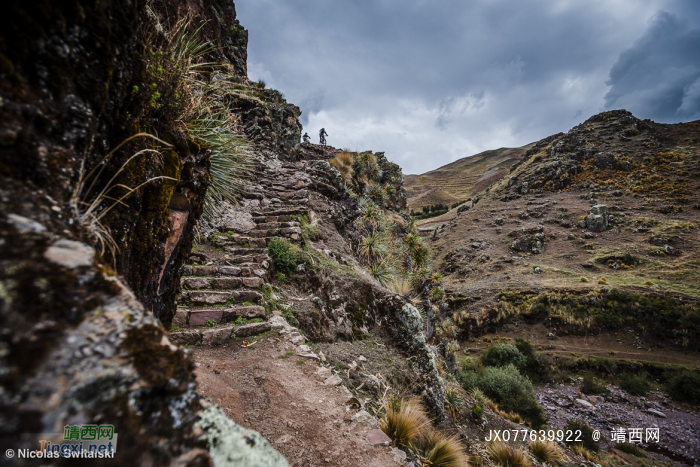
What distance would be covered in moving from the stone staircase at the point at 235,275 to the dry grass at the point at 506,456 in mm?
5451

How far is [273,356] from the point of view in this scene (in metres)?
4.05

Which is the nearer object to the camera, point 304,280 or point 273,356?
point 273,356

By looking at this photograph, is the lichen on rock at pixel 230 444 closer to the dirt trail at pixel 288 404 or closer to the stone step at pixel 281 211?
the dirt trail at pixel 288 404

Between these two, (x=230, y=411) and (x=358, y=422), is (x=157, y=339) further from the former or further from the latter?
(x=358, y=422)

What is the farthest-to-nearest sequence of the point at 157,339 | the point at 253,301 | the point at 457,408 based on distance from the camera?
the point at 457,408, the point at 253,301, the point at 157,339

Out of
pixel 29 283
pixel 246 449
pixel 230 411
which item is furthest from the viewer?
pixel 230 411

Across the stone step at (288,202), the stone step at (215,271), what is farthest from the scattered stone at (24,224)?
the stone step at (288,202)

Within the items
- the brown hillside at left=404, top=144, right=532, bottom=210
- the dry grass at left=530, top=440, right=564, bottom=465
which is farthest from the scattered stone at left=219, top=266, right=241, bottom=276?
the brown hillside at left=404, top=144, right=532, bottom=210

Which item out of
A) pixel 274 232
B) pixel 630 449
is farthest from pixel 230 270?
pixel 630 449

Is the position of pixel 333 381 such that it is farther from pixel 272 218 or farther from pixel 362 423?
pixel 272 218

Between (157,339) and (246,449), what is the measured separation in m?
0.64

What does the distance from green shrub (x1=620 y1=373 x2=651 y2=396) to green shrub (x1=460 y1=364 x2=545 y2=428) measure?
24.7 feet

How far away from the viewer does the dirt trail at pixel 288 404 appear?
2802mm

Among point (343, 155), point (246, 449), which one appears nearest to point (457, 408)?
point (246, 449)
